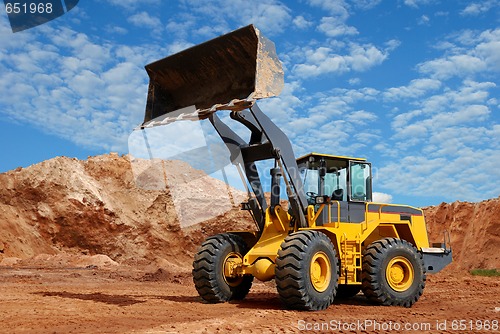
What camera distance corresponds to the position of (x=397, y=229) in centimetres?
1112

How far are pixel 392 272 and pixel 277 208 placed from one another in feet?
8.43

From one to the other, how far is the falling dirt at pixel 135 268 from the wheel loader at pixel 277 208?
0.52 metres

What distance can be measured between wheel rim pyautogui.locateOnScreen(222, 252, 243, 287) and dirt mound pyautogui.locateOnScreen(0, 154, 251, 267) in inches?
553

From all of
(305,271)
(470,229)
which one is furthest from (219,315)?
(470,229)

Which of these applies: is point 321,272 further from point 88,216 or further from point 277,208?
point 88,216

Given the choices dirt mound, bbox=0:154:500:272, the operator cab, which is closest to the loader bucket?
the operator cab

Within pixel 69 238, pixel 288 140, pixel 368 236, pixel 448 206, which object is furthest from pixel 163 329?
pixel 448 206

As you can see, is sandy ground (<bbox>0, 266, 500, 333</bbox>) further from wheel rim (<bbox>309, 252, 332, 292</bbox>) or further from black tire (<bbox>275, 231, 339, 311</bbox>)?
wheel rim (<bbox>309, 252, 332, 292</bbox>)

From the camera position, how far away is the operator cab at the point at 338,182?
10.3 metres

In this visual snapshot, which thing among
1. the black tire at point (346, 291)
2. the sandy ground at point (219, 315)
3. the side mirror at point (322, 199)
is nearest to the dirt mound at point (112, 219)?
the black tire at point (346, 291)

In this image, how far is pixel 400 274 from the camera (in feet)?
33.9

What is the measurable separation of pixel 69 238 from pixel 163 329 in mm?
18347

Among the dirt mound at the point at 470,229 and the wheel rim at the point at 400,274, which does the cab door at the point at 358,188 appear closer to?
the wheel rim at the point at 400,274

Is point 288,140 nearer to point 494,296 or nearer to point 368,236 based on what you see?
point 368,236
